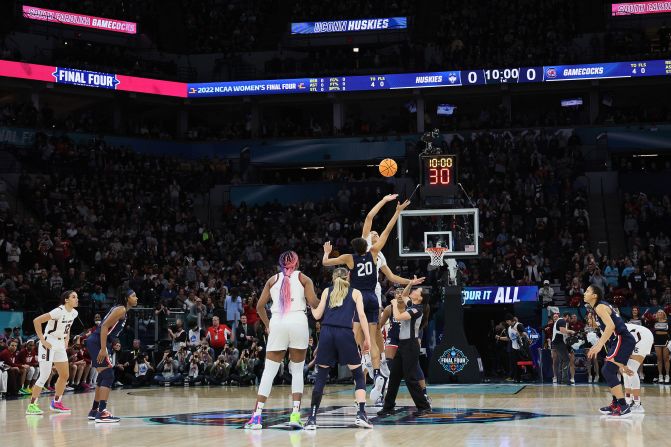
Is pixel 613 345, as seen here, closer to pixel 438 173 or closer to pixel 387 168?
pixel 438 173

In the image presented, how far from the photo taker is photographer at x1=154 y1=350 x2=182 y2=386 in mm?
27547

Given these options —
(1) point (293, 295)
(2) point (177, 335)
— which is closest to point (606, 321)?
(1) point (293, 295)

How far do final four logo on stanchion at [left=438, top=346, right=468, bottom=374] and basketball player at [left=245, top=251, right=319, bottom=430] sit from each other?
11809mm

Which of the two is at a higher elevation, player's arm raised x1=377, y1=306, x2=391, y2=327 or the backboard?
the backboard

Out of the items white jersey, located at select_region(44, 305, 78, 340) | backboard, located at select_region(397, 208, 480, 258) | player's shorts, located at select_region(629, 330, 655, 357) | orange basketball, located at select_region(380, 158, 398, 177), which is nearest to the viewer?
player's shorts, located at select_region(629, 330, 655, 357)

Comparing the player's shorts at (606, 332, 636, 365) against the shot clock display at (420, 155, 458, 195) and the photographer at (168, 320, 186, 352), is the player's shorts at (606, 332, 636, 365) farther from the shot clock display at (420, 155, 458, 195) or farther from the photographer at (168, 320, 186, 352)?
the photographer at (168, 320, 186, 352)

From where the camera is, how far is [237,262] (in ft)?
118

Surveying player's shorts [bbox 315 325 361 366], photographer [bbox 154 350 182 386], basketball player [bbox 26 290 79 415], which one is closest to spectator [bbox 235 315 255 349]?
photographer [bbox 154 350 182 386]

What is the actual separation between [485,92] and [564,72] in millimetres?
4008

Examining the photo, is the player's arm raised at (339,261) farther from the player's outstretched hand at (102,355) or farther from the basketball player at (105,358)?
the player's outstretched hand at (102,355)

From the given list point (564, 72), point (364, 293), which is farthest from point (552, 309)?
point (564, 72)

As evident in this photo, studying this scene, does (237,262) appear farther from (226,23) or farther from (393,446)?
(393,446)

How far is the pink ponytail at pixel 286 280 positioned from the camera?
12.7 meters

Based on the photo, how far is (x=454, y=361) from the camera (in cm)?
2414
